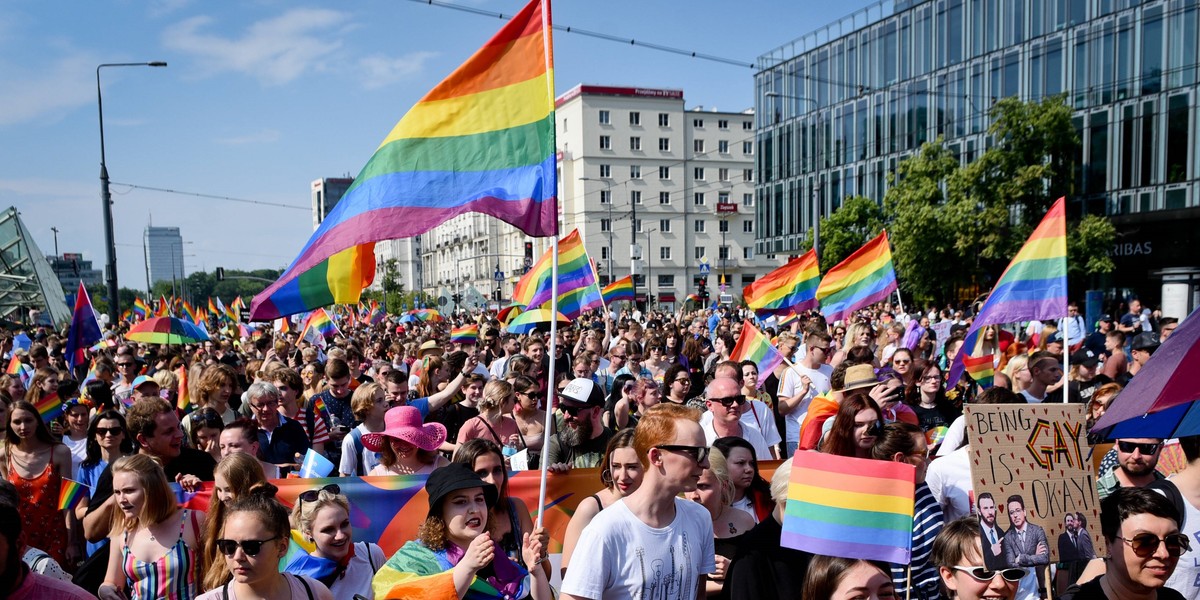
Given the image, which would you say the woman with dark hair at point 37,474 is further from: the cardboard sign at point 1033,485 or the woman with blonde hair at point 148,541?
the cardboard sign at point 1033,485

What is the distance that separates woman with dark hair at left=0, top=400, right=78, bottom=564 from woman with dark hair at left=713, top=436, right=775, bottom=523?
13.2 ft

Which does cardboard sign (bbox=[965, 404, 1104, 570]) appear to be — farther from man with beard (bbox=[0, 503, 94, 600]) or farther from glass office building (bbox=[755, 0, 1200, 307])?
glass office building (bbox=[755, 0, 1200, 307])

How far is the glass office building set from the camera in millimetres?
32906

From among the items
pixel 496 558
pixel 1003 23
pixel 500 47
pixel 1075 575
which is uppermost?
pixel 1003 23

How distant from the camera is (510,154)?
4227 millimetres

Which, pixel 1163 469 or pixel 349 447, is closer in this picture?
pixel 1163 469

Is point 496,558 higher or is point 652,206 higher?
point 652,206

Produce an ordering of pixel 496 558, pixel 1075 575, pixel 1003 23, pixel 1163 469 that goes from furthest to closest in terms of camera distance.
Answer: pixel 1003 23
pixel 1163 469
pixel 1075 575
pixel 496 558

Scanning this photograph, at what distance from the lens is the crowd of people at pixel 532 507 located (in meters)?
3.21

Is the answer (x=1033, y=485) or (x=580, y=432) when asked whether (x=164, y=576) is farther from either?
(x=1033, y=485)

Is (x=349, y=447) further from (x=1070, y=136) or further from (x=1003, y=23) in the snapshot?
(x=1003, y=23)

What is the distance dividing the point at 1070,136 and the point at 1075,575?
1370 inches

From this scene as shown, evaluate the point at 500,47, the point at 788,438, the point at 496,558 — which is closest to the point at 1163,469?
the point at 788,438

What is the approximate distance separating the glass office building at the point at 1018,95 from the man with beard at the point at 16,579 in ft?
80.3
